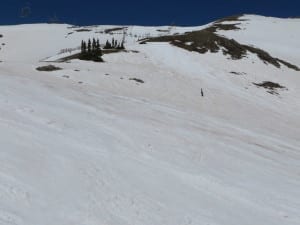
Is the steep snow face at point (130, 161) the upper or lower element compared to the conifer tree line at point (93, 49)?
upper

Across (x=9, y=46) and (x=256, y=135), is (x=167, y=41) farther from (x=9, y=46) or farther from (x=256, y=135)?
(x=9, y=46)

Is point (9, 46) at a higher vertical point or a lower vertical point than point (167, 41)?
lower

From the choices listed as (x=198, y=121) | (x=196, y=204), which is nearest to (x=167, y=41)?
(x=198, y=121)

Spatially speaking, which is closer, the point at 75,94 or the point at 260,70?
the point at 75,94

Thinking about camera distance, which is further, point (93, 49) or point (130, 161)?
point (93, 49)

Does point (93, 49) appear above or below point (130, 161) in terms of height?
below

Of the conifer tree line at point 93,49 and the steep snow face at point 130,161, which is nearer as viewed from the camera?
the steep snow face at point 130,161

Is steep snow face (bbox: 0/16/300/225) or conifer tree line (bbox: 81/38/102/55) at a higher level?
steep snow face (bbox: 0/16/300/225)

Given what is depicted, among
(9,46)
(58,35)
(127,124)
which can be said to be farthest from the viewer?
(58,35)

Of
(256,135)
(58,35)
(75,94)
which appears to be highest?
(75,94)

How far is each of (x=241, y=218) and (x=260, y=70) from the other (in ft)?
126

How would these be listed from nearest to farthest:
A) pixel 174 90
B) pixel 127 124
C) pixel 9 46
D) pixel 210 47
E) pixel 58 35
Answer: pixel 127 124 → pixel 174 90 → pixel 210 47 → pixel 9 46 → pixel 58 35

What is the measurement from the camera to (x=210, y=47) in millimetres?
51250

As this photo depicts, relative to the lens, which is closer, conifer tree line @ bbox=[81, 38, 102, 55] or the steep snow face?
the steep snow face
